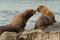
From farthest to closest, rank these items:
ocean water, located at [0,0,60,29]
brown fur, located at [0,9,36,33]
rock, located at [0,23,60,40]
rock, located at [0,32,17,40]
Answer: ocean water, located at [0,0,60,29] < brown fur, located at [0,9,36,33] < rock, located at [0,32,17,40] < rock, located at [0,23,60,40]

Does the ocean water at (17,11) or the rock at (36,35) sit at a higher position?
the rock at (36,35)

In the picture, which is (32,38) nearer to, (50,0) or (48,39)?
(48,39)

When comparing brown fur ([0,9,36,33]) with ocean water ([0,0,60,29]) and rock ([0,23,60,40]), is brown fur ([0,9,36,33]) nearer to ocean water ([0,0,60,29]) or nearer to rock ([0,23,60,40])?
rock ([0,23,60,40])

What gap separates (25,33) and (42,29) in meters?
0.67

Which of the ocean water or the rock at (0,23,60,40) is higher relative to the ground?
the rock at (0,23,60,40)

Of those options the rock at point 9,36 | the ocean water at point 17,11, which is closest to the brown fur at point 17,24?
the rock at point 9,36

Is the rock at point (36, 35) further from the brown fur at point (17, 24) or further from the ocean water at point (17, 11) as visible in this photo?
the ocean water at point (17, 11)

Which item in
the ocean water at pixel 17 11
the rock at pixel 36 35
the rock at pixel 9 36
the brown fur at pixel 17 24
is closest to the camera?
the rock at pixel 36 35

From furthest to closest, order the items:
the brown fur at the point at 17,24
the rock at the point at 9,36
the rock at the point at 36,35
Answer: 1. the brown fur at the point at 17,24
2. the rock at the point at 9,36
3. the rock at the point at 36,35

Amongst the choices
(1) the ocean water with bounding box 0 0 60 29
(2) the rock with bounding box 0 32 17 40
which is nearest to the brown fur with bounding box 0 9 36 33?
(2) the rock with bounding box 0 32 17 40

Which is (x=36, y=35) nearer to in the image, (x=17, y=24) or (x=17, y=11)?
(x=17, y=24)

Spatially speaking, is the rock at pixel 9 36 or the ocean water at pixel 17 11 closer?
the rock at pixel 9 36

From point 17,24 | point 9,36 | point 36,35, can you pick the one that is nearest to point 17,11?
point 17,24

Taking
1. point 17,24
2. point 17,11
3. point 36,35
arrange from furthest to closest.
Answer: point 17,11
point 17,24
point 36,35
